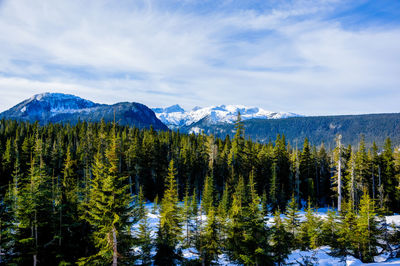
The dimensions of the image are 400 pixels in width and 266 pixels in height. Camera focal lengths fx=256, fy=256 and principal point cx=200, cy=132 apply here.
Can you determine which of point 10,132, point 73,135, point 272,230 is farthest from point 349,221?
point 10,132

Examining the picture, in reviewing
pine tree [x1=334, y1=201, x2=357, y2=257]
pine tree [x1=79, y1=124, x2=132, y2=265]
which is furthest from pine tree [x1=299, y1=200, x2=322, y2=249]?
pine tree [x1=79, y1=124, x2=132, y2=265]

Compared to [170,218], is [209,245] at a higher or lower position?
lower

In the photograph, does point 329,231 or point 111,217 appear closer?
point 111,217

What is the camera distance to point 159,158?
64.6 metres

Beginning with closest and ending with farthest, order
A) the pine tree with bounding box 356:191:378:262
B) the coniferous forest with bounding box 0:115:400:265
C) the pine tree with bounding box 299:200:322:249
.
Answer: the coniferous forest with bounding box 0:115:400:265 < the pine tree with bounding box 356:191:378:262 < the pine tree with bounding box 299:200:322:249

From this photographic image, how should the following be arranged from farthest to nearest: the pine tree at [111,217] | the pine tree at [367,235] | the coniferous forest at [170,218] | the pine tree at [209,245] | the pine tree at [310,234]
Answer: the pine tree at [310,234] < the pine tree at [367,235] < the pine tree at [209,245] < the coniferous forest at [170,218] < the pine tree at [111,217]

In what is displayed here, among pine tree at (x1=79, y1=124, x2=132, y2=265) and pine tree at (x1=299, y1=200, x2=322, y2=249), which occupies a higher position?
pine tree at (x1=79, y1=124, x2=132, y2=265)

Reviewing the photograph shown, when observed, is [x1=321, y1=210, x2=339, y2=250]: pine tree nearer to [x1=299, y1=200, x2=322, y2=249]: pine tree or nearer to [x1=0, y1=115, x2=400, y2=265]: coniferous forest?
[x1=0, y1=115, x2=400, y2=265]: coniferous forest

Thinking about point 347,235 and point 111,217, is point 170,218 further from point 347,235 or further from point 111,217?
point 347,235

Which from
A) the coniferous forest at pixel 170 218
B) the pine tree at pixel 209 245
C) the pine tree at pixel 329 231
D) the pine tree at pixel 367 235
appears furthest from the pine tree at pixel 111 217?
the pine tree at pixel 367 235

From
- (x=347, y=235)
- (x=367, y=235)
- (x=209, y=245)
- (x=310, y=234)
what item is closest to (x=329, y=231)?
(x=310, y=234)

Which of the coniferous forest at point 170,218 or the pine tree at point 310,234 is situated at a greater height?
the coniferous forest at point 170,218

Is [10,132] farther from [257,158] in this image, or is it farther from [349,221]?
[349,221]

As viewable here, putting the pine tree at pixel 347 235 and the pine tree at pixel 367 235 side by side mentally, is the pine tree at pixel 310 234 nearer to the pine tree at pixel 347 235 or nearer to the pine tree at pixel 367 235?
the pine tree at pixel 347 235
